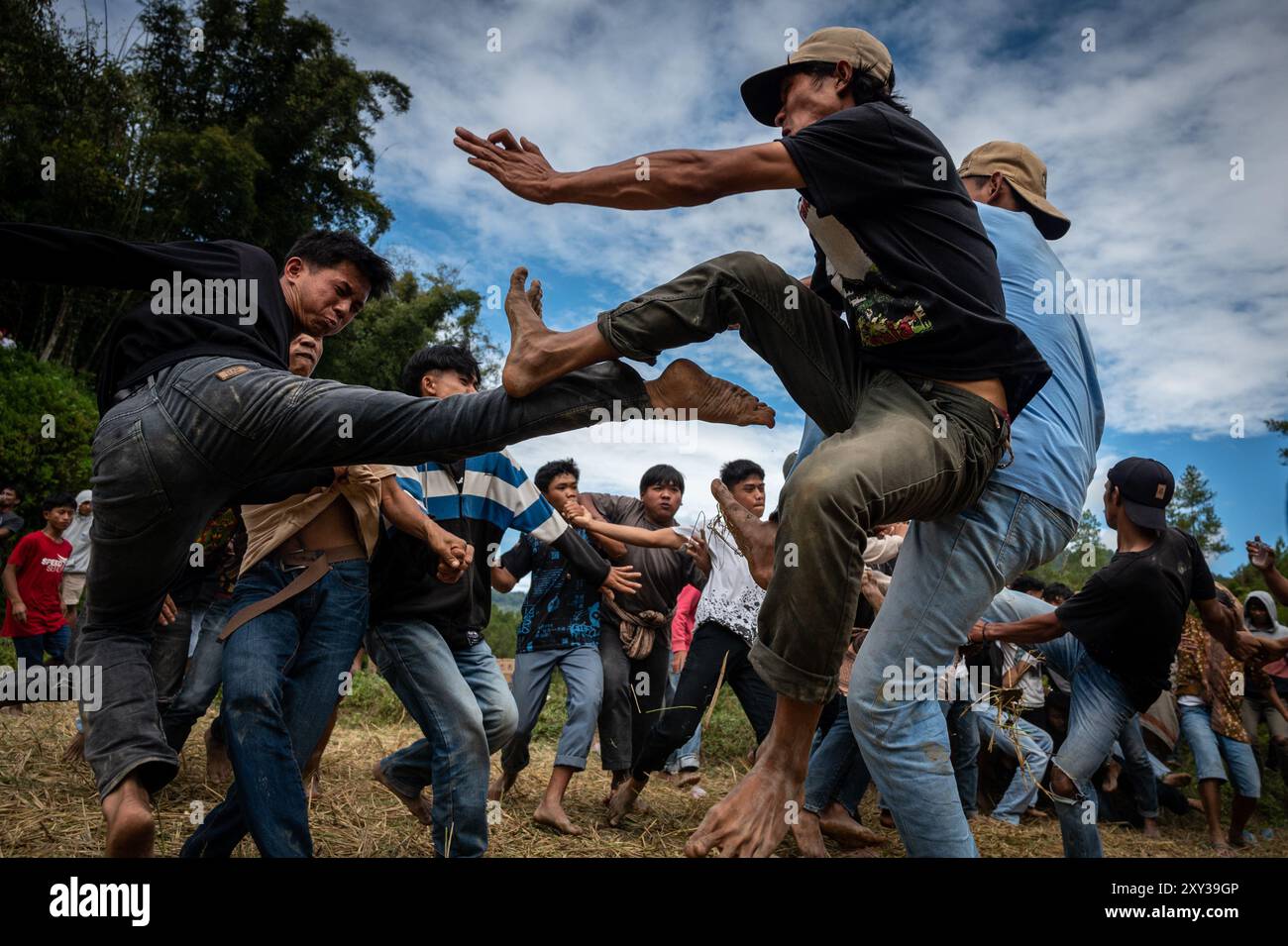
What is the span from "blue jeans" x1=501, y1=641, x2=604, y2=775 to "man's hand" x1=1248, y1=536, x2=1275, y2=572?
4.84 meters

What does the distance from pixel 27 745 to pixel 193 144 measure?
653 inches

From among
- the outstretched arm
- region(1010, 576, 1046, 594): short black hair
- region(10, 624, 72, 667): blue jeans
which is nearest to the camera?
the outstretched arm

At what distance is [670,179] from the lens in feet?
8.73

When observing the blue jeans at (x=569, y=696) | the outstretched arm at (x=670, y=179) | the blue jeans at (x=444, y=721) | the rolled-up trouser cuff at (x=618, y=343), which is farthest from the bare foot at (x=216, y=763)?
the outstretched arm at (x=670, y=179)

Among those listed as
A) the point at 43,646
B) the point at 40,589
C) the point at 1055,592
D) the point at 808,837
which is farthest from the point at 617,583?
the point at 43,646

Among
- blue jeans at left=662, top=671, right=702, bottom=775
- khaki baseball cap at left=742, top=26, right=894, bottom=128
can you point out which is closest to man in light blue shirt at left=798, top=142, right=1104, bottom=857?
khaki baseball cap at left=742, top=26, right=894, bottom=128

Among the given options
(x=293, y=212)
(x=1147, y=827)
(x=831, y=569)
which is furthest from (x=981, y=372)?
(x=293, y=212)

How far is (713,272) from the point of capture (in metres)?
2.75

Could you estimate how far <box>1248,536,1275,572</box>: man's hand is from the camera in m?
6.57

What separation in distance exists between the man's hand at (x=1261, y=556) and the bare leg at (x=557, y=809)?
516cm

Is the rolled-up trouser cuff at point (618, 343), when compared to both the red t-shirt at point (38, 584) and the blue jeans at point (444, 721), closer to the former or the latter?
the blue jeans at point (444, 721)

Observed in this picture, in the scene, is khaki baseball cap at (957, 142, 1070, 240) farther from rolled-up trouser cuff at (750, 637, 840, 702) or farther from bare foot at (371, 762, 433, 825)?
bare foot at (371, 762, 433, 825)

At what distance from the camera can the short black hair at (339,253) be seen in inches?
149

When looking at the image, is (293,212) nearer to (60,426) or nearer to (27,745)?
(60,426)
